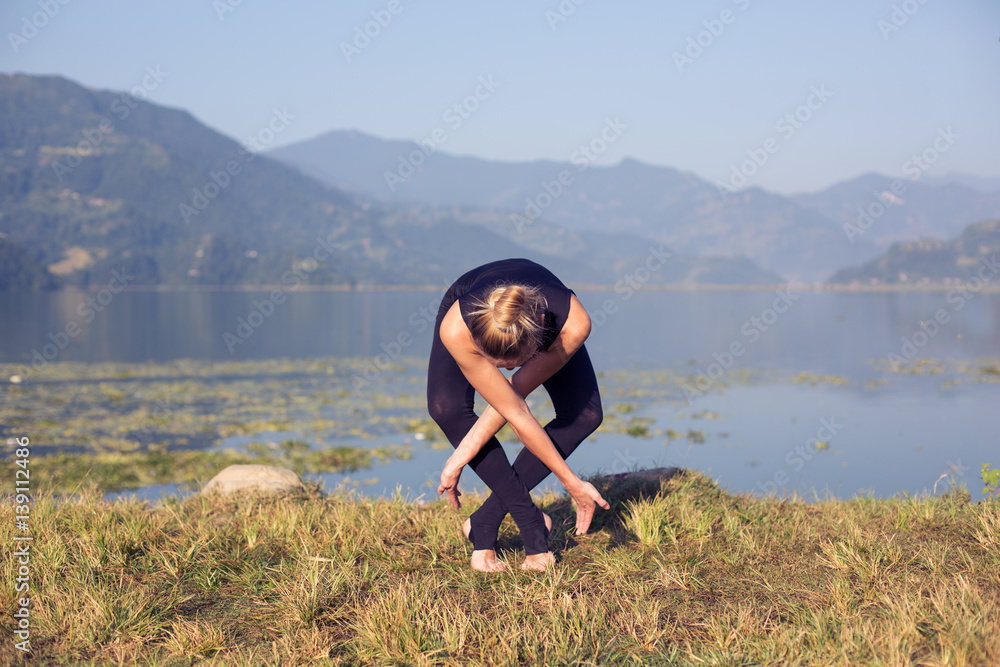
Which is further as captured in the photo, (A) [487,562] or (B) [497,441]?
(A) [487,562]

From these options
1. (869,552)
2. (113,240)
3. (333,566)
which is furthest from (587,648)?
(113,240)

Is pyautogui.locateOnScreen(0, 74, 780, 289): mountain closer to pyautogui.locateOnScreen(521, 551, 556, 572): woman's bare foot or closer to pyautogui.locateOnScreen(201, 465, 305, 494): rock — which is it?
pyautogui.locateOnScreen(201, 465, 305, 494): rock

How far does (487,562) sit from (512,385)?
911mm

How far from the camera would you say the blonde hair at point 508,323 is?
8.91 feet

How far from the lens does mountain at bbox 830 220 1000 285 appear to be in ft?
339

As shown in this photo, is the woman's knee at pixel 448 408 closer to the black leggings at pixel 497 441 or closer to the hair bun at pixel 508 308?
the black leggings at pixel 497 441

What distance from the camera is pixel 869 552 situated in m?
3.48

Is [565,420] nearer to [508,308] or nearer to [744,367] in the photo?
[508,308]

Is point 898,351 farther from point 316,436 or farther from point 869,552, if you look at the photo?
point 869,552

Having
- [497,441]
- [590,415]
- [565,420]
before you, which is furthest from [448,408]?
[590,415]

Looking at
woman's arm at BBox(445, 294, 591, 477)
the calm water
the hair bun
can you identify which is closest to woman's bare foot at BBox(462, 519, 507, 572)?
woman's arm at BBox(445, 294, 591, 477)

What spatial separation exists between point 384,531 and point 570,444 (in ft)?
3.97

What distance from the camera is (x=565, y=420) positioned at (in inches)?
→ 139

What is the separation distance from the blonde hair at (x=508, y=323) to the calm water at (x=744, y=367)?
9.84ft
